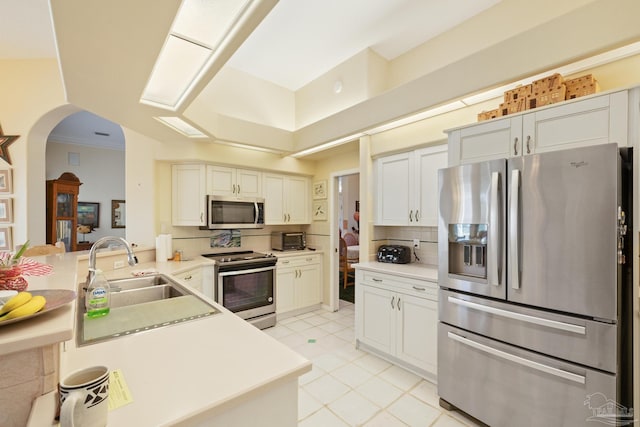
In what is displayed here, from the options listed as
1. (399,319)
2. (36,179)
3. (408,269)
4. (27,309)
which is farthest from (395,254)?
(36,179)

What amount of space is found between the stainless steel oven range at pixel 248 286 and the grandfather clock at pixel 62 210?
2.33m

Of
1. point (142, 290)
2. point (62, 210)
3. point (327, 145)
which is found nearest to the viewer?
point (142, 290)

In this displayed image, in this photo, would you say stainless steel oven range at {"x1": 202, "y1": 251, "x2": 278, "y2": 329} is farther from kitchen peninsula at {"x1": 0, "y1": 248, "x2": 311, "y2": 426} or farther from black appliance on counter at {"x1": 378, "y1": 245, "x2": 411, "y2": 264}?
kitchen peninsula at {"x1": 0, "y1": 248, "x2": 311, "y2": 426}

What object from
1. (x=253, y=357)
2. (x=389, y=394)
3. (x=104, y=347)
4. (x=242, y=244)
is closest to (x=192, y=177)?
(x=242, y=244)

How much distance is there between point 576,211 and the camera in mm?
1580

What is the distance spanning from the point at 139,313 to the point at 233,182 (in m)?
2.58

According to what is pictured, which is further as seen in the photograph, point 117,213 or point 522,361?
point 117,213

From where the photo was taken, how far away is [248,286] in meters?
3.60

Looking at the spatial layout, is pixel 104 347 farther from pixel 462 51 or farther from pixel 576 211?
pixel 462 51

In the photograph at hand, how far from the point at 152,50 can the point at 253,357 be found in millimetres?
1796

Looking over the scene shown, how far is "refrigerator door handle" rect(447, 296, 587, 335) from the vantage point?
157 cm

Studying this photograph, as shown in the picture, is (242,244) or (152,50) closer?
(152,50)

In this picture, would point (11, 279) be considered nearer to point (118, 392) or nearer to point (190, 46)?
point (118, 392)

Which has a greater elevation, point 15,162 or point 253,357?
point 15,162
